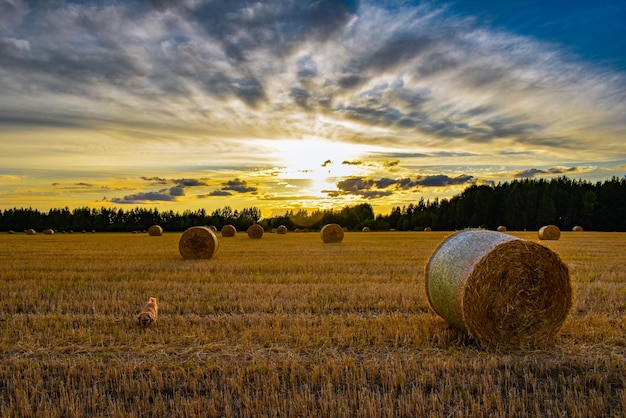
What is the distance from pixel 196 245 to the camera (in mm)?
18594

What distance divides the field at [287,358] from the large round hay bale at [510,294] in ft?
0.91

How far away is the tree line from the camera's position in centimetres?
7250

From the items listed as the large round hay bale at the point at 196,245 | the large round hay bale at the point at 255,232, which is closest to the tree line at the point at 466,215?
the large round hay bale at the point at 255,232

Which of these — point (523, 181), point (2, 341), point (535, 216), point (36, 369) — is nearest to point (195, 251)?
point (2, 341)

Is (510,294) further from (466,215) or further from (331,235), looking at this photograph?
(466,215)

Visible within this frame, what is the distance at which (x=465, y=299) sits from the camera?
6770mm

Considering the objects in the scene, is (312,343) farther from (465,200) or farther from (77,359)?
(465,200)

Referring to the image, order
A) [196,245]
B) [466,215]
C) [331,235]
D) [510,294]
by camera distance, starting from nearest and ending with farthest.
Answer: [510,294], [196,245], [331,235], [466,215]

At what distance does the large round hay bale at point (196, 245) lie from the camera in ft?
60.7

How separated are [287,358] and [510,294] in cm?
334

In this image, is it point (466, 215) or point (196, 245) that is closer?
point (196, 245)

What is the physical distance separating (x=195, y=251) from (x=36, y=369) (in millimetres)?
12981

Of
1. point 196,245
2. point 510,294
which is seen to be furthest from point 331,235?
point 510,294

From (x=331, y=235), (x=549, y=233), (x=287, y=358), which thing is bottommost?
(x=287, y=358)
